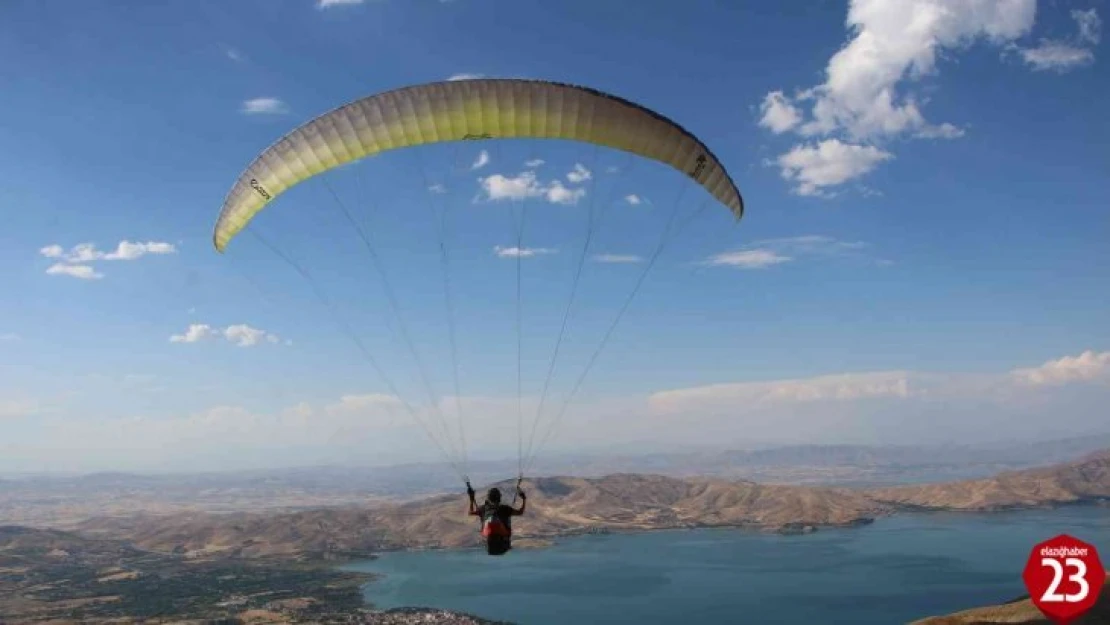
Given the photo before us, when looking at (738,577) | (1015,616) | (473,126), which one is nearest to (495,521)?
(473,126)

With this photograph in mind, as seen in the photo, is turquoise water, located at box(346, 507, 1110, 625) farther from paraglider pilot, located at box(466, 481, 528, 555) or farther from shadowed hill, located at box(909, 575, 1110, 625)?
paraglider pilot, located at box(466, 481, 528, 555)

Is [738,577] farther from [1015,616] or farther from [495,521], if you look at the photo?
[495,521]

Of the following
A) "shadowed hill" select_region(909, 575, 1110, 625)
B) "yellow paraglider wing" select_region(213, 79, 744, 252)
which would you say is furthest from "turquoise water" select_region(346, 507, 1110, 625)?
"yellow paraglider wing" select_region(213, 79, 744, 252)

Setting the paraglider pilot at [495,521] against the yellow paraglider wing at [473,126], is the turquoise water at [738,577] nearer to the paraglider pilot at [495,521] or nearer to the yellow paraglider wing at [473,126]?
the paraglider pilot at [495,521]

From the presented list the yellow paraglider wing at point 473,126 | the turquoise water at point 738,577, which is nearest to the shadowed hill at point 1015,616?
the turquoise water at point 738,577

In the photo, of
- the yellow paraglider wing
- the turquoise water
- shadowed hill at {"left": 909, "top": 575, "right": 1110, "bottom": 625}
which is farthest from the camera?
the turquoise water

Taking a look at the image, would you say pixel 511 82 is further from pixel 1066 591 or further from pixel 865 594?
pixel 865 594
